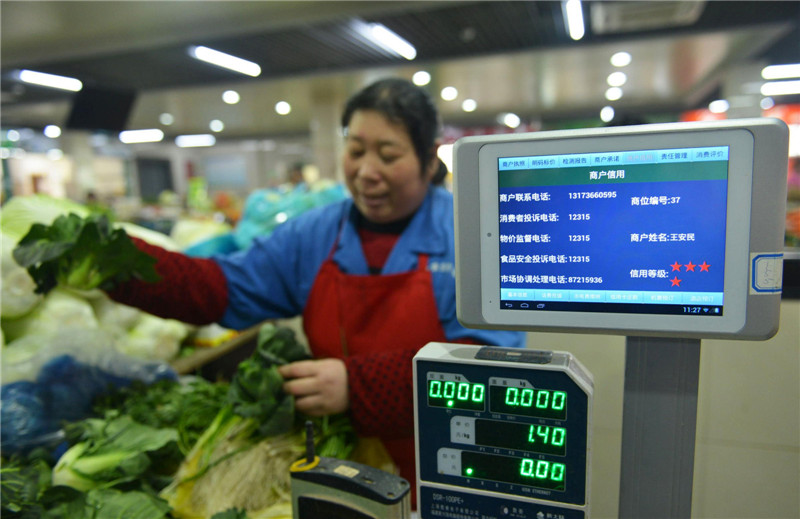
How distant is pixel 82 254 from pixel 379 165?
70 cm

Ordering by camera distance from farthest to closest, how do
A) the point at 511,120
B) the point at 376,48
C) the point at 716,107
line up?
the point at 511,120, the point at 716,107, the point at 376,48

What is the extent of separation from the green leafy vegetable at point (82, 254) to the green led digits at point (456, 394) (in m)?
0.79

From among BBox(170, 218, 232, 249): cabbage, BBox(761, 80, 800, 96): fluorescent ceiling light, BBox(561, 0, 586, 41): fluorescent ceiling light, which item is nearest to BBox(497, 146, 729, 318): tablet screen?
BBox(170, 218, 232, 249): cabbage

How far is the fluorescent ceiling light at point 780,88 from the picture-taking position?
7.90 meters

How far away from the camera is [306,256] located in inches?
54.9

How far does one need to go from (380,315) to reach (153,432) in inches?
22.1

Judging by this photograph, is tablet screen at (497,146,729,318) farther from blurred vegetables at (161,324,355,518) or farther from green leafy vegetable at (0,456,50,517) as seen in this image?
green leafy vegetable at (0,456,50,517)

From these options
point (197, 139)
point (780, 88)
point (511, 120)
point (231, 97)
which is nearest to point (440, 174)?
point (231, 97)

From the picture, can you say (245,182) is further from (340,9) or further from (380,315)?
(380,315)

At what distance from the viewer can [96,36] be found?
495cm

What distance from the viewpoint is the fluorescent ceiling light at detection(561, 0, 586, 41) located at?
425 centimetres

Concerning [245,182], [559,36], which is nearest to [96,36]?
[559,36]

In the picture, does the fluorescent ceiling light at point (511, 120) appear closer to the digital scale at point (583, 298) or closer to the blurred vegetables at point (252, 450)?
the blurred vegetables at point (252, 450)

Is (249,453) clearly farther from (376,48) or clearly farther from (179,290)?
(376,48)
